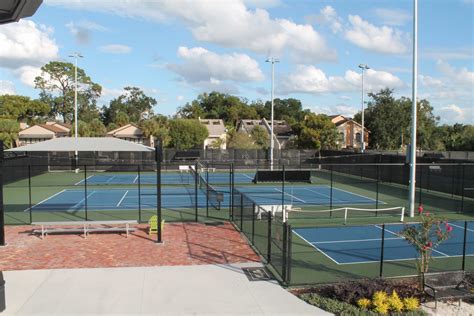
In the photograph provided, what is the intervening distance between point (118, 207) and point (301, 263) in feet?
49.9

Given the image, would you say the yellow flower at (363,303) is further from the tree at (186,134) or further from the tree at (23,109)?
the tree at (23,109)

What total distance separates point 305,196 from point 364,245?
15.5 meters

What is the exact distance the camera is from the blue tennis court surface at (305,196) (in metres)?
→ 28.6

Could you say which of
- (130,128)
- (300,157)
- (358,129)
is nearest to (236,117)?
(358,129)

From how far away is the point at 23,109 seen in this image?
293 feet

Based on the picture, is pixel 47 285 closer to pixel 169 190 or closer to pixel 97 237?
pixel 97 237

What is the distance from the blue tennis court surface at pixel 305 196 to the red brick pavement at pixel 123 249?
38.6 ft

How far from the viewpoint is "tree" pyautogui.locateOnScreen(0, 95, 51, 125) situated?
85.4 metres

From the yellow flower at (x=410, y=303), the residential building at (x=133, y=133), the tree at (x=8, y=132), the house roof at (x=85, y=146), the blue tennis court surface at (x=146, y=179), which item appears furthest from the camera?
the residential building at (x=133, y=133)

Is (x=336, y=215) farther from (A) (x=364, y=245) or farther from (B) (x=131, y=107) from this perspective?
(B) (x=131, y=107)

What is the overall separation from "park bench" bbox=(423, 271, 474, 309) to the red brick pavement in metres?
5.02

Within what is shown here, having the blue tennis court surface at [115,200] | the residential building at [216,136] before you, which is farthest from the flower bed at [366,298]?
the residential building at [216,136]

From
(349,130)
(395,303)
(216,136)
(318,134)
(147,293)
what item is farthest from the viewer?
(349,130)

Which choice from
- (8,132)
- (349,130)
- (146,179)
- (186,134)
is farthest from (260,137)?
(8,132)
